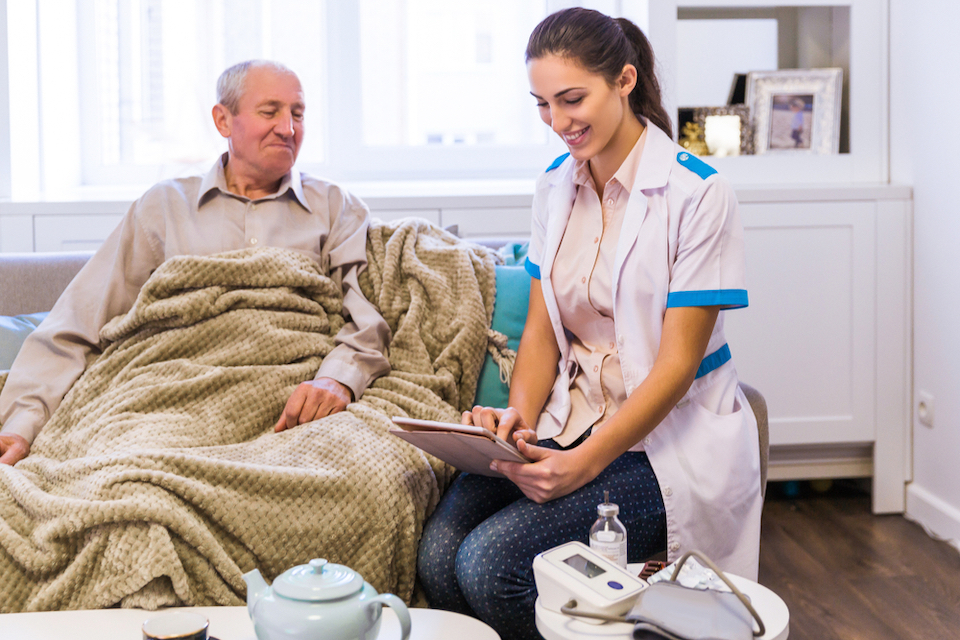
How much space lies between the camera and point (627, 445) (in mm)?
1337

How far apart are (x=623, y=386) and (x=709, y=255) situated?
0.27 m

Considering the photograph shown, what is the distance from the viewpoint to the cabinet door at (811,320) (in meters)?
2.49

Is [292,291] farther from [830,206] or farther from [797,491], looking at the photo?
[797,491]

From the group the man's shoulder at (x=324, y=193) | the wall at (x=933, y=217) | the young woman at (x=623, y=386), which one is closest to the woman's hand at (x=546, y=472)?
the young woman at (x=623, y=386)

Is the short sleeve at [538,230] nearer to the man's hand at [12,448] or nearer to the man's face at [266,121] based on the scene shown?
the man's face at [266,121]

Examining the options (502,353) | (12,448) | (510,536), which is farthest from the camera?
(502,353)

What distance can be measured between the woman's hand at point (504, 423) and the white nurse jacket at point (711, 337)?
0.62 ft

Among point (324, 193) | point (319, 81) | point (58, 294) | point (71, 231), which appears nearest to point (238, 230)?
point (324, 193)

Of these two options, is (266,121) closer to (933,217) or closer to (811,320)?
(811,320)

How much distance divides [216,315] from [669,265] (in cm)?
87

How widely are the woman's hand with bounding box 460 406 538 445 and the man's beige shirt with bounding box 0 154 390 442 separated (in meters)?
0.33

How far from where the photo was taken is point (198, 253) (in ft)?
5.83

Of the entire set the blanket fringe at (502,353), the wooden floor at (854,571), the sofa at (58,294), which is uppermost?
the sofa at (58,294)

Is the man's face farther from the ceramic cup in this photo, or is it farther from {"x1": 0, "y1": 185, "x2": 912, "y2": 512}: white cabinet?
the ceramic cup
